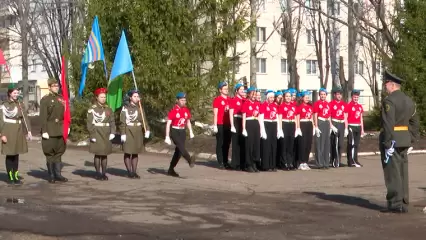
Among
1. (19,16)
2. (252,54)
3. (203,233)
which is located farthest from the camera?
(19,16)

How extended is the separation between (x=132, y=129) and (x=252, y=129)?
8.68 feet

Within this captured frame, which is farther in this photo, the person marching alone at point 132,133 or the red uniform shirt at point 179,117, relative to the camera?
the red uniform shirt at point 179,117

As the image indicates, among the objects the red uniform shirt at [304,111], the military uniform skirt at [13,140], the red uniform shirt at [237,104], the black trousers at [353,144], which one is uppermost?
the red uniform shirt at [237,104]

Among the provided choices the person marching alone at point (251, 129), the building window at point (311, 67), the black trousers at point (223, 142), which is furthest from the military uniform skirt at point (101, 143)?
the building window at point (311, 67)

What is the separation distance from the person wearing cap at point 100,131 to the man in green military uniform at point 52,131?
2.11 feet

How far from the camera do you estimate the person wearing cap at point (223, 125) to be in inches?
741

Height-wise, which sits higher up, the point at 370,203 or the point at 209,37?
the point at 209,37

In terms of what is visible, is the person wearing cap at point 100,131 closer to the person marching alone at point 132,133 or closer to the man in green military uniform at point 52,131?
the person marching alone at point 132,133

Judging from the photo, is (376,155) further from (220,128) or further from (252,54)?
(252,54)

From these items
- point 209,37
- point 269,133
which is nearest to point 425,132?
point 209,37

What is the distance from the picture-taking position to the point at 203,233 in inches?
394

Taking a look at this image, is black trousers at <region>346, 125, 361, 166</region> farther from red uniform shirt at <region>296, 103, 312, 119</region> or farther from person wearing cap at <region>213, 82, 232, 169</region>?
person wearing cap at <region>213, 82, 232, 169</region>

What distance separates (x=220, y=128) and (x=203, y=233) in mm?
9020

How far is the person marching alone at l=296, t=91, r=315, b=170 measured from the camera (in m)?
18.8
